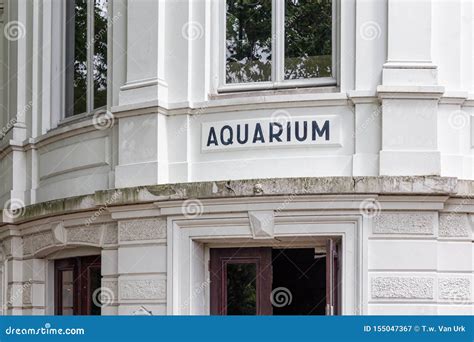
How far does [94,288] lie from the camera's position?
56.2 ft

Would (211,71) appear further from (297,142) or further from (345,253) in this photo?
(345,253)

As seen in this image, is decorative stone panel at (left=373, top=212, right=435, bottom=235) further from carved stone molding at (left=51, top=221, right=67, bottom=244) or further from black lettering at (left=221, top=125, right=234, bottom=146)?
carved stone molding at (left=51, top=221, right=67, bottom=244)

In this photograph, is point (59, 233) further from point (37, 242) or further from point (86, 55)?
point (86, 55)

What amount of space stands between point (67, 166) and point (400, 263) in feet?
16.6

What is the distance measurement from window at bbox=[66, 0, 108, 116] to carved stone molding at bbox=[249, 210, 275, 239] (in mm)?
3339

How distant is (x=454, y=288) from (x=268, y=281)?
7.48 ft

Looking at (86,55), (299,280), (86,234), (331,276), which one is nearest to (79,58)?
(86,55)

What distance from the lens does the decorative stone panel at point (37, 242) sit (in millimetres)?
17406

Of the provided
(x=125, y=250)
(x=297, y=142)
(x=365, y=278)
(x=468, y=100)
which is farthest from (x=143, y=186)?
(x=468, y=100)

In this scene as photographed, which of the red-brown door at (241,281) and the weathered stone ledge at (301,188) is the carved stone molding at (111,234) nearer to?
the weathered stone ledge at (301,188)

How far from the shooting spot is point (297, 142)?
15.1 meters

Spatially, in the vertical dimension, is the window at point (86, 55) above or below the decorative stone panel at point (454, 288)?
above

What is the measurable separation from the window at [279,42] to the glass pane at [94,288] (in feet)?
10.8

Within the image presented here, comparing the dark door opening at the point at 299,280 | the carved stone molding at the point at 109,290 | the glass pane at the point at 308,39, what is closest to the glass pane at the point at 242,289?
the dark door opening at the point at 299,280
